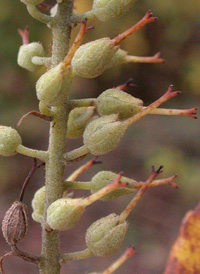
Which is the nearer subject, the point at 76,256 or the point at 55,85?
the point at 55,85

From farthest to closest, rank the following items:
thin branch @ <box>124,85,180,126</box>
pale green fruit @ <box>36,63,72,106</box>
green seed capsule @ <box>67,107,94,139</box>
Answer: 1. green seed capsule @ <box>67,107,94,139</box>
2. thin branch @ <box>124,85,180,126</box>
3. pale green fruit @ <box>36,63,72,106</box>

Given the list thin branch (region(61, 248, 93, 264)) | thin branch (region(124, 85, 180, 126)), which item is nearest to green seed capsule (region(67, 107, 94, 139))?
thin branch (region(124, 85, 180, 126))

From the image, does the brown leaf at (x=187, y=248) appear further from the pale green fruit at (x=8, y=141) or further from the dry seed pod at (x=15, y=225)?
the pale green fruit at (x=8, y=141)

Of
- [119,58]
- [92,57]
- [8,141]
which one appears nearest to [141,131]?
[119,58]

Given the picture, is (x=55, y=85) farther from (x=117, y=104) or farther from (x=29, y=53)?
(x=29, y=53)

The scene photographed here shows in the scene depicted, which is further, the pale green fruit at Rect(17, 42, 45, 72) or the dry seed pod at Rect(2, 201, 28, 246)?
the pale green fruit at Rect(17, 42, 45, 72)

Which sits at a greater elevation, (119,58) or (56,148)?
(119,58)

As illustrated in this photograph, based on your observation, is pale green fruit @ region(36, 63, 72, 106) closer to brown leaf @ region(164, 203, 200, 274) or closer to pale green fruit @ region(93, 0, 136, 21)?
pale green fruit @ region(93, 0, 136, 21)
